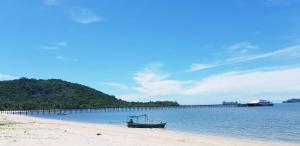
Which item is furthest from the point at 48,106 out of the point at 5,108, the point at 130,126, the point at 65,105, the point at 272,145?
the point at 272,145

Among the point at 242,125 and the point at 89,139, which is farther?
the point at 242,125

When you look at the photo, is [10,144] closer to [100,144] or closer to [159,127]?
[100,144]

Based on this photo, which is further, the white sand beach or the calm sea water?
the calm sea water

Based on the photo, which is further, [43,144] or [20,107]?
[20,107]

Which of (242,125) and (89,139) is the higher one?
(89,139)

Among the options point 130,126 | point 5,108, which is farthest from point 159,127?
point 5,108

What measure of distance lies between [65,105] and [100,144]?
572 feet

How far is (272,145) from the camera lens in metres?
32.4

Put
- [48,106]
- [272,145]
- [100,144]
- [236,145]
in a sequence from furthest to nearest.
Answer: [48,106], [272,145], [236,145], [100,144]

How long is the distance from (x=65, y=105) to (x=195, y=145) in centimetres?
17169

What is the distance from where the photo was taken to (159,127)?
187 ft

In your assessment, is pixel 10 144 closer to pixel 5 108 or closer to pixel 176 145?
pixel 176 145

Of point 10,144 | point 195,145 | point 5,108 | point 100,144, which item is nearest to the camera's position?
point 10,144

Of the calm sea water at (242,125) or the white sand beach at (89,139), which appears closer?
the white sand beach at (89,139)
